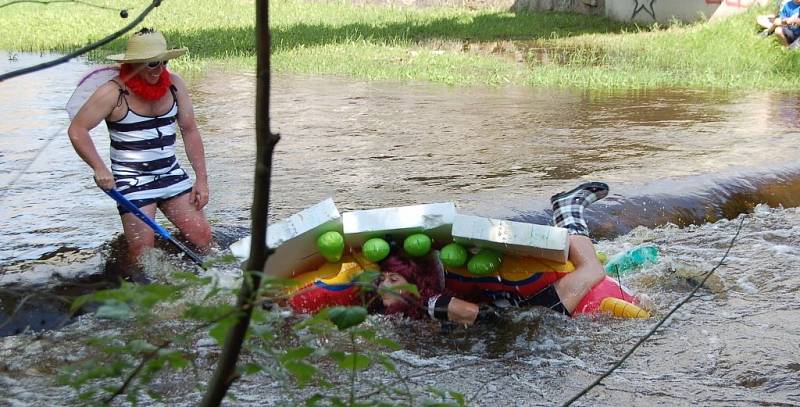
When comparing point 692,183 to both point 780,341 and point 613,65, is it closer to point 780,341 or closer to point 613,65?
point 780,341

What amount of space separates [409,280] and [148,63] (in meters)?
1.65

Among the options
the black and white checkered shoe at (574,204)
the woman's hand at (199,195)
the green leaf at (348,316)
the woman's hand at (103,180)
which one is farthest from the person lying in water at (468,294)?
the green leaf at (348,316)

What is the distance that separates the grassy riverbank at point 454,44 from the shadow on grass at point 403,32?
0.07 ft

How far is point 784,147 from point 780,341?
3764 millimetres

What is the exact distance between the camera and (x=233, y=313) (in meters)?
1.74

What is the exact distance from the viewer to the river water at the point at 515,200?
4242 millimetres

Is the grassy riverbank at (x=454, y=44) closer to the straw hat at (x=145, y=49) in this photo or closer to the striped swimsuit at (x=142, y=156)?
the striped swimsuit at (x=142, y=156)

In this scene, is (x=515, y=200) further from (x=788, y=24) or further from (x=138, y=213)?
(x=788, y=24)

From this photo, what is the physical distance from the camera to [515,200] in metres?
6.39

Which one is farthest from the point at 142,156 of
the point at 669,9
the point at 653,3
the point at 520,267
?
the point at 653,3

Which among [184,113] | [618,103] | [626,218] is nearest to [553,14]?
[618,103]

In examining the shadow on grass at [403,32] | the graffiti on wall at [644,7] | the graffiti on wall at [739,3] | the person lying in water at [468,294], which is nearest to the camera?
the person lying in water at [468,294]

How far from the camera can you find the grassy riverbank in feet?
40.7

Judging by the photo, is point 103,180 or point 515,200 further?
point 515,200
